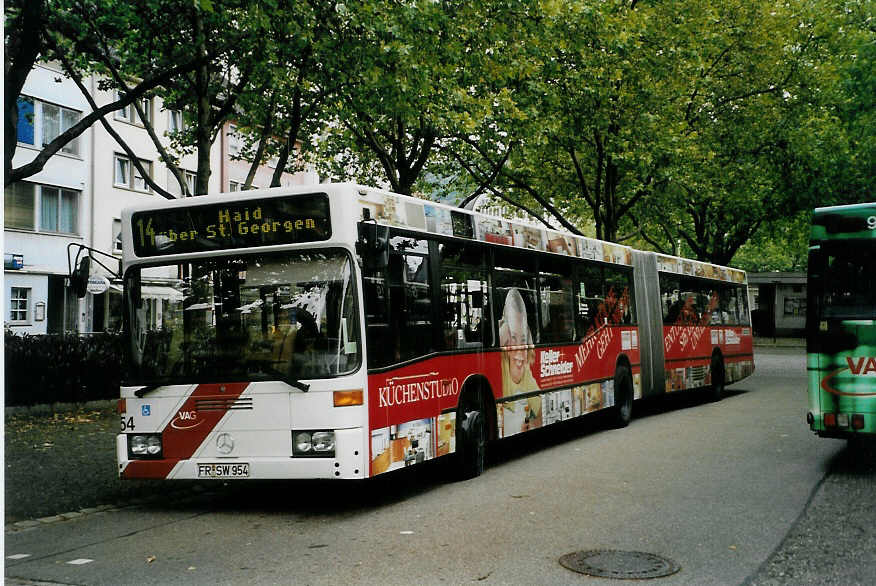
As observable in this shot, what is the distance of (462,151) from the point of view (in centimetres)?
2667

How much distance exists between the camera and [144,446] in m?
8.53

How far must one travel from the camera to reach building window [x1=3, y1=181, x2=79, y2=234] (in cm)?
3322

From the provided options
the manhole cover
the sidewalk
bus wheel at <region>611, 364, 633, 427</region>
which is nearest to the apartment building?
bus wheel at <region>611, 364, 633, 427</region>

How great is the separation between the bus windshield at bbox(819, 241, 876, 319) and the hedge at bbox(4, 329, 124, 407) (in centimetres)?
1097

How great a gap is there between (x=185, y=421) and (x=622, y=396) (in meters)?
8.79

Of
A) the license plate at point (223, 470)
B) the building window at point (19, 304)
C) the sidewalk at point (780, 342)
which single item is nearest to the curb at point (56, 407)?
the license plate at point (223, 470)

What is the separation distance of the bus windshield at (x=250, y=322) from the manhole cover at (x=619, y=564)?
2612 millimetres

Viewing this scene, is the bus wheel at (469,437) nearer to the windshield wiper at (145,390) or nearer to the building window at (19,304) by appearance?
the windshield wiper at (145,390)

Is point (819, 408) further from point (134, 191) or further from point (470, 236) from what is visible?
point (134, 191)

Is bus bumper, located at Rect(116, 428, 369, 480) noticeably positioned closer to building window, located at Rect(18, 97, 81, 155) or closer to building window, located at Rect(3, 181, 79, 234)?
building window, located at Rect(3, 181, 79, 234)

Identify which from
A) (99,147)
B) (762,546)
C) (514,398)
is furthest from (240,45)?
(99,147)

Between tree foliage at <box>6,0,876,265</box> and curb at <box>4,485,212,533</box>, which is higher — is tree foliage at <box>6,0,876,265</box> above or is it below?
above

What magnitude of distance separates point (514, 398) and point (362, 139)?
12120 millimetres

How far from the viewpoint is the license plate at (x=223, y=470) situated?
26.8ft
